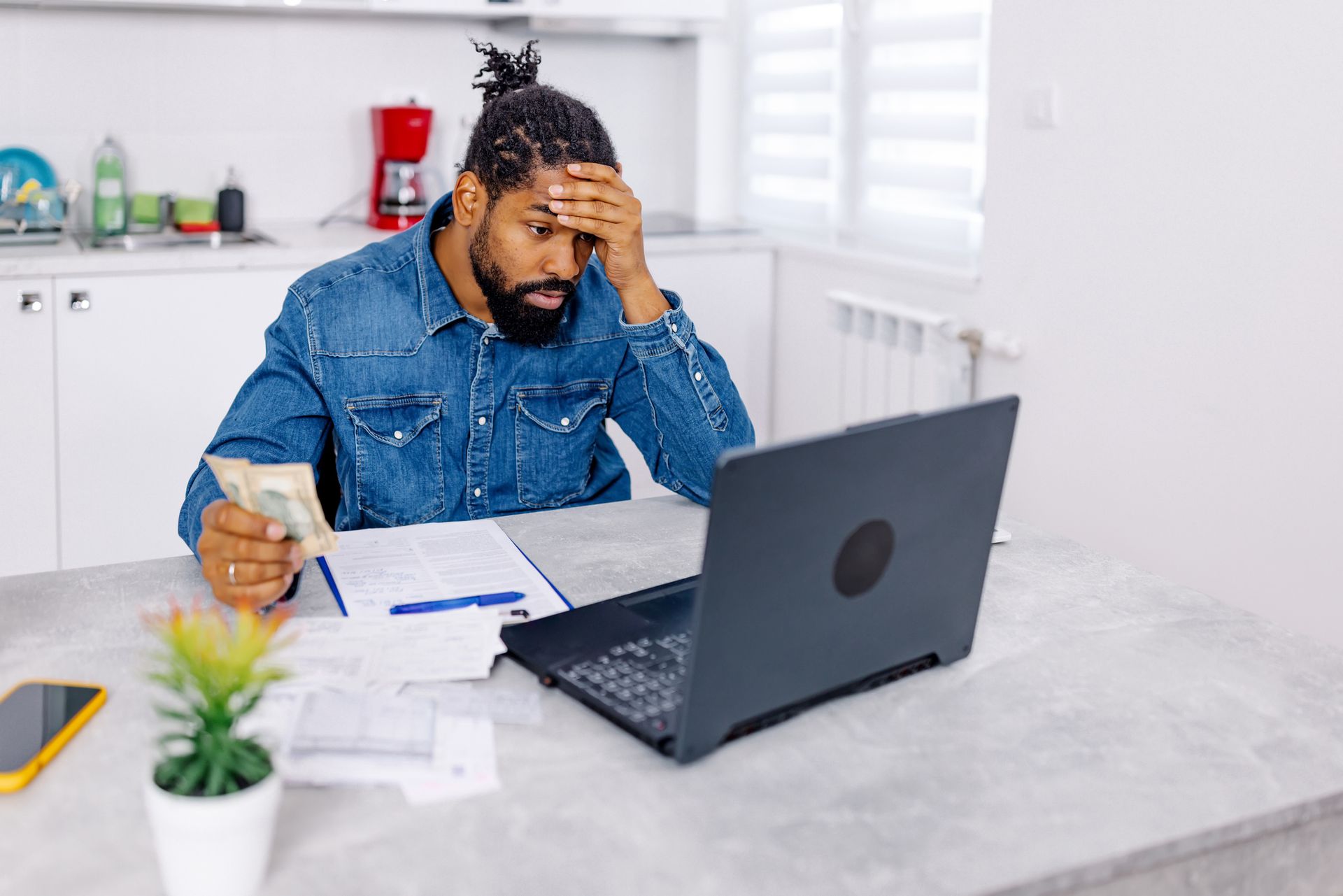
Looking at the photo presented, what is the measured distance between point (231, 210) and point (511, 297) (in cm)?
178

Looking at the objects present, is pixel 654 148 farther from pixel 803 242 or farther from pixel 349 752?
pixel 349 752

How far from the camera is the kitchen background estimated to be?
76.9 inches

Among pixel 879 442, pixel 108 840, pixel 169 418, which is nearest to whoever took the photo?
pixel 108 840

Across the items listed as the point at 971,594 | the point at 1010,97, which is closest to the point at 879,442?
the point at 971,594

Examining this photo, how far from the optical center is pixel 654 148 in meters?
3.73

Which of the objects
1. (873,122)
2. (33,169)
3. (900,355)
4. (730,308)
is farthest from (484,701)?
(33,169)

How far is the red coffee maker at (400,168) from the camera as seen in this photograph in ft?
10.5

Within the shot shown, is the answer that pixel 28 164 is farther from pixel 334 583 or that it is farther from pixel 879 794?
pixel 879 794

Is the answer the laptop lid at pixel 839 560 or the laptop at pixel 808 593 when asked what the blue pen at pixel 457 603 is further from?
the laptop lid at pixel 839 560

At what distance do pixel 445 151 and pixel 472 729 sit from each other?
271cm

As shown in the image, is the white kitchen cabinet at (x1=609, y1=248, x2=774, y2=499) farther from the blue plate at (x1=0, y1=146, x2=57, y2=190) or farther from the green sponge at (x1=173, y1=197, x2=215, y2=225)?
the blue plate at (x1=0, y1=146, x2=57, y2=190)

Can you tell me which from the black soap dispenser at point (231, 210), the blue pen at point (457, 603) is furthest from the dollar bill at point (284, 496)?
the black soap dispenser at point (231, 210)

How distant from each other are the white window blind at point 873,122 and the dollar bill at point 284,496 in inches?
72.6

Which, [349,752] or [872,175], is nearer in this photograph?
[349,752]
